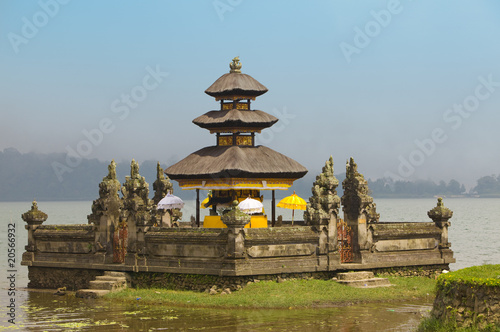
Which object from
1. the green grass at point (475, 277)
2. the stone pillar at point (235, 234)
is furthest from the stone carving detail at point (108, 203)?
the green grass at point (475, 277)

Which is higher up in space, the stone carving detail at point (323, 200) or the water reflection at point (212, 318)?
the stone carving detail at point (323, 200)

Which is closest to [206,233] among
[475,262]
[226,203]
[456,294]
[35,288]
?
[226,203]

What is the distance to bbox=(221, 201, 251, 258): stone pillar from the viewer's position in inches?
1227

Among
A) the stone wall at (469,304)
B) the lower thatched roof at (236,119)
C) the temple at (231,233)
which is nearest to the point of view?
the stone wall at (469,304)

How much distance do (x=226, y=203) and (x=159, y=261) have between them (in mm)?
4495

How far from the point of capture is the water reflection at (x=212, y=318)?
26250 millimetres

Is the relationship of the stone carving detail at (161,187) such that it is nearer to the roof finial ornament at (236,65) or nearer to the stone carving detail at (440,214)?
the roof finial ornament at (236,65)

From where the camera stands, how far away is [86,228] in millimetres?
36656

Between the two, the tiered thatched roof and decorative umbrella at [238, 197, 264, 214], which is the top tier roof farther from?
decorative umbrella at [238, 197, 264, 214]

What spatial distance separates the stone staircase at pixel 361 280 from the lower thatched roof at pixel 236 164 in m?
5.34

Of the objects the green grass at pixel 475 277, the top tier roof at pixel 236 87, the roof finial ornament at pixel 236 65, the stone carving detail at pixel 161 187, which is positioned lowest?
the green grass at pixel 475 277

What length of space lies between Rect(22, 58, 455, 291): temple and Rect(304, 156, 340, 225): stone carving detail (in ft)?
0.13

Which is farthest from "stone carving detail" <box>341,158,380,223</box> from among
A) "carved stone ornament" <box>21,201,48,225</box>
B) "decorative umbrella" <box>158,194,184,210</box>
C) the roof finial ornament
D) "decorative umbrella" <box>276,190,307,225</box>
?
"carved stone ornament" <box>21,201,48,225</box>

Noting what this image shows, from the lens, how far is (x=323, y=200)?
1329 inches
